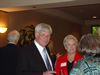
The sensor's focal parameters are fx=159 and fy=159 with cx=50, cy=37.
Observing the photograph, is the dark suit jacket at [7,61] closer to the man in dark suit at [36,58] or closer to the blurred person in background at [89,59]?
the man in dark suit at [36,58]

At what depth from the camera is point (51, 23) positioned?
8.58 m

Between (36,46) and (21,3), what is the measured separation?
3405 mm

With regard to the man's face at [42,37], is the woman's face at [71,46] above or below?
below

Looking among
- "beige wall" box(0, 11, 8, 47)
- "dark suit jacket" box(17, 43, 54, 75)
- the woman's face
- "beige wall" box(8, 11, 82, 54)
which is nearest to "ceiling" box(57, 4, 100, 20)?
"beige wall" box(8, 11, 82, 54)

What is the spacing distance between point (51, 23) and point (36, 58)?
6.79 meters

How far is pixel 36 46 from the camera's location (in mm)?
1976

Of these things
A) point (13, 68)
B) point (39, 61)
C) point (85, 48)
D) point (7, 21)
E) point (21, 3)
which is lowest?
point (13, 68)

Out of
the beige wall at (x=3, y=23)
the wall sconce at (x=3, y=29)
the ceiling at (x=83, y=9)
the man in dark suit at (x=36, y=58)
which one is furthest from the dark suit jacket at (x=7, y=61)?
the ceiling at (x=83, y=9)

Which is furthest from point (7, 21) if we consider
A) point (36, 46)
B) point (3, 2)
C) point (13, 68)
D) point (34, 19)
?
point (36, 46)

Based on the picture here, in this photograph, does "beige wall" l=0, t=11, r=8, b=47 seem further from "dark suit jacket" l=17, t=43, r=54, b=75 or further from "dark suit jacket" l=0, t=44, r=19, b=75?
"dark suit jacket" l=17, t=43, r=54, b=75

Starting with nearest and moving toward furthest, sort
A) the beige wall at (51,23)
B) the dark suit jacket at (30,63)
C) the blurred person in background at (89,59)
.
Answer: the blurred person in background at (89,59), the dark suit jacket at (30,63), the beige wall at (51,23)

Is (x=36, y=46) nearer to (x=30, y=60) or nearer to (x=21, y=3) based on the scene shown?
(x=30, y=60)

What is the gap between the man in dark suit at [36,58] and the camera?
5.78 feet

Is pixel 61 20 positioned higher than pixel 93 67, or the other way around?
pixel 61 20
